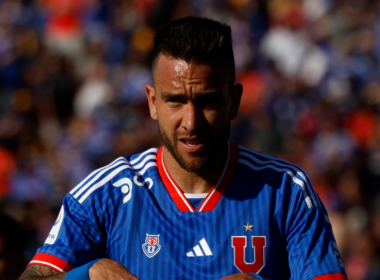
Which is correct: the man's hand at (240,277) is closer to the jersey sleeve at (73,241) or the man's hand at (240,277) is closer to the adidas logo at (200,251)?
the adidas logo at (200,251)

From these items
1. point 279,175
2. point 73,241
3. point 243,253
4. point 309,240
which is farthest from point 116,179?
point 309,240

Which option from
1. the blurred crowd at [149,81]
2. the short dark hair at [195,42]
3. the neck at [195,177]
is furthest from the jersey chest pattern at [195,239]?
the blurred crowd at [149,81]

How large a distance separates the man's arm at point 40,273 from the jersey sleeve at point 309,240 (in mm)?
1174

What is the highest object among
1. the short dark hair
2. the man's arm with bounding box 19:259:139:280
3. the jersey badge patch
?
the short dark hair

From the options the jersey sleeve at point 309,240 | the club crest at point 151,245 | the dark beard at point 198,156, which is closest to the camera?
the jersey sleeve at point 309,240

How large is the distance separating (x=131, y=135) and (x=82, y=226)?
469cm

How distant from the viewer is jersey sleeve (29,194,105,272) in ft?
8.06

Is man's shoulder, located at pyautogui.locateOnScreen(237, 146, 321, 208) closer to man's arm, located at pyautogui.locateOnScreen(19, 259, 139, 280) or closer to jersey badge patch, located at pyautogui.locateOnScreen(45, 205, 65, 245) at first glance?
man's arm, located at pyautogui.locateOnScreen(19, 259, 139, 280)

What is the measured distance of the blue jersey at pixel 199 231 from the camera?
8.05 ft

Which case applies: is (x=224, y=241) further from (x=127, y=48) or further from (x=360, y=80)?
(x=127, y=48)

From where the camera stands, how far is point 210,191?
269 centimetres

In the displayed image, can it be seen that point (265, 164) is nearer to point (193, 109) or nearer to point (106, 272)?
point (193, 109)

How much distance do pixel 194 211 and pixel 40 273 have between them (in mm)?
853

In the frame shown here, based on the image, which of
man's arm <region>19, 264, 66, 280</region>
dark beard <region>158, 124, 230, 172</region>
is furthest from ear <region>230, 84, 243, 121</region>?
man's arm <region>19, 264, 66, 280</region>
